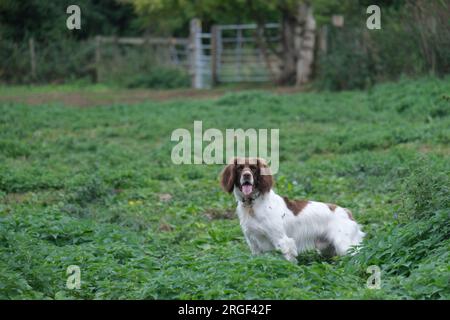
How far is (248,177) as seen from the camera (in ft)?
28.6

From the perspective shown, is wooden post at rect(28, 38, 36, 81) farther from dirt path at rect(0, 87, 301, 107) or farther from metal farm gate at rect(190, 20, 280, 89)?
metal farm gate at rect(190, 20, 280, 89)

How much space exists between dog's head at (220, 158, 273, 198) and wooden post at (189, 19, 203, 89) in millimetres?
23778

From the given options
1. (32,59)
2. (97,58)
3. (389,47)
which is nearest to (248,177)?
(389,47)

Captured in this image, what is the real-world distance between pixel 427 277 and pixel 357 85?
18715 millimetres

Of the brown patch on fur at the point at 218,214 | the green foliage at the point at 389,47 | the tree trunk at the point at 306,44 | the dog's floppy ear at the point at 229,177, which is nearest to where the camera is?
the dog's floppy ear at the point at 229,177

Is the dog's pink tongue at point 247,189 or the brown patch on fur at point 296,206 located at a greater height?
the dog's pink tongue at point 247,189

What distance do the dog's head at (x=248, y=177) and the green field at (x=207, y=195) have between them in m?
0.69

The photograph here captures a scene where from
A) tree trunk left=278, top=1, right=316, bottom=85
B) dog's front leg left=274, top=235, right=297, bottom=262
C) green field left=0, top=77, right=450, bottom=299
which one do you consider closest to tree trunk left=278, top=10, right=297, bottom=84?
tree trunk left=278, top=1, right=316, bottom=85

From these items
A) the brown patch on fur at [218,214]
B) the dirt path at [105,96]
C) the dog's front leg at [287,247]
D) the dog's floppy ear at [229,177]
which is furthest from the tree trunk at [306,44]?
the dog's front leg at [287,247]

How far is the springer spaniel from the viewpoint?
8.80 m

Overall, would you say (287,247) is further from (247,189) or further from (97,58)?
(97,58)

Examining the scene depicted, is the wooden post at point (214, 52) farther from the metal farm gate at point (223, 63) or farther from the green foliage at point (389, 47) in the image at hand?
the green foliage at point (389, 47)

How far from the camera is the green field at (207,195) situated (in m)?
7.06

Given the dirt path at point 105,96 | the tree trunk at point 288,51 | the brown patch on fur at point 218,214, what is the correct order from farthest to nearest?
the tree trunk at point 288,51, the dirt path at point 105,96, the brown patch on fur at point 218,214
